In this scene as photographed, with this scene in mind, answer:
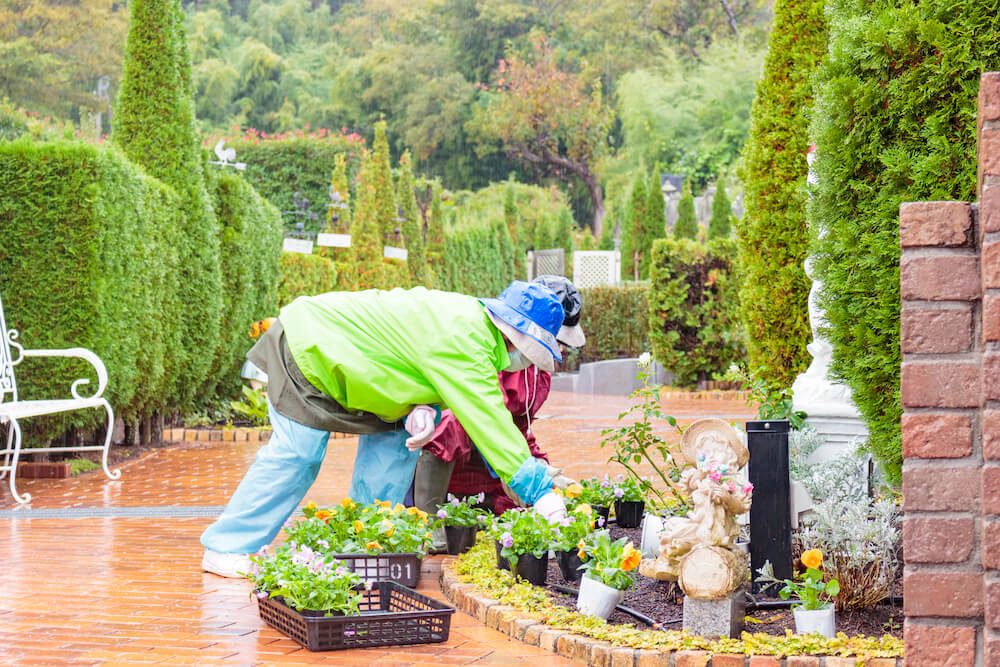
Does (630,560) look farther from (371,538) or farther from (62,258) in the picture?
(62,258)

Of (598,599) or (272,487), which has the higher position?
(272,487)

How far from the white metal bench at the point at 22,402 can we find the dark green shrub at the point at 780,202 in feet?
14.4

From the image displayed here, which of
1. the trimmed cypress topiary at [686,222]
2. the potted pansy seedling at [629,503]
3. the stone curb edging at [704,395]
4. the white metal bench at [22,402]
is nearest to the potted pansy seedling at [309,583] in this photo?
the potted pansy seedling at [629,503]

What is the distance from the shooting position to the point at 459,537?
15.5 ft

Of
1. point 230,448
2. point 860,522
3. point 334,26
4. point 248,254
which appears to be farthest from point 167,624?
point 334,26

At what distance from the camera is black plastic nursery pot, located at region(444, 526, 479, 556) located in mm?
4711

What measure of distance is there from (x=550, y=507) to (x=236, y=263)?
7.15m

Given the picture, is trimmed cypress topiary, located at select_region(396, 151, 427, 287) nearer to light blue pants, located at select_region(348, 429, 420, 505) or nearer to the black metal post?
light blue pants, located at select_region(348, 429, 420, 505)

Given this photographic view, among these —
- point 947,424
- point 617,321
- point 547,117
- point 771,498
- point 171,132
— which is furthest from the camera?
point 547,117

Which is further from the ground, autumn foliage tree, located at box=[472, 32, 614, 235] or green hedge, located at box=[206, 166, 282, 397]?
autumn foliage tree, located at box=[472, 32, 614, 235]

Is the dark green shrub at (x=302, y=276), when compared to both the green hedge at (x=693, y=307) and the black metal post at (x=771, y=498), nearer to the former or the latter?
the green hedge at (x=693, y=307)

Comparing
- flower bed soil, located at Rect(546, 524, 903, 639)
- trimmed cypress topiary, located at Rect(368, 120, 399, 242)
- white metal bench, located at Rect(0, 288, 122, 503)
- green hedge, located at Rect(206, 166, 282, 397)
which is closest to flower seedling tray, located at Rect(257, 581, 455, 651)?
flower bed soil, located at Rect(546, 524, 903, 639)

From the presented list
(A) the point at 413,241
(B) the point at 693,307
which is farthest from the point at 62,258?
(A) the point at 413,241

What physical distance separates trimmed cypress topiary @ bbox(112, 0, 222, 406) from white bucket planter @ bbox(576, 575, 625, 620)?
6472 mm
